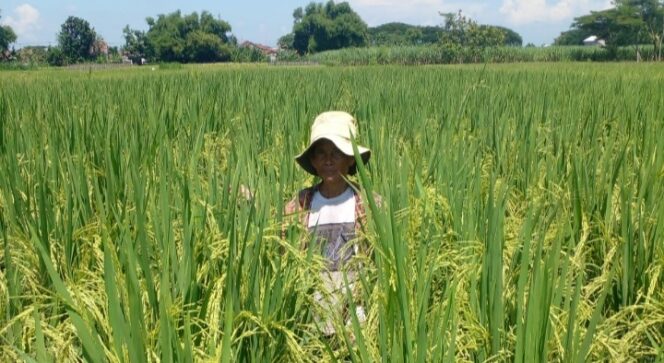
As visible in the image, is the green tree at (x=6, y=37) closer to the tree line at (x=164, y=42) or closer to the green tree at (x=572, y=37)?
the tree line at (x=164, y=42)

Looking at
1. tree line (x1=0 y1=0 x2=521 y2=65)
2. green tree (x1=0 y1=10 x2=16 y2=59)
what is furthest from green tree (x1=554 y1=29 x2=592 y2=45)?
green tree (x1=0 y1=10 x2=16 y2=59)

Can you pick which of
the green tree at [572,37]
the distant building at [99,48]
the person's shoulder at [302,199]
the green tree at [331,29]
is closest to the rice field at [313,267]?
the person's shoulder at [302,199]

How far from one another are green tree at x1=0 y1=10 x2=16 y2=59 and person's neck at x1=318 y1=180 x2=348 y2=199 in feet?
197

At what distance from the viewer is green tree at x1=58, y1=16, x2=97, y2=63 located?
5909cm

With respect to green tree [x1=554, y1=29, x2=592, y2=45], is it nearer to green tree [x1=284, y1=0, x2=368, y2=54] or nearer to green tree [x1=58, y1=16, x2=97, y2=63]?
green tree [x1=284, y1=0, x2=368, y2=54]

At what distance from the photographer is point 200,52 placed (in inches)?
2267

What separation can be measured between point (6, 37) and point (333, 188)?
6794 centimetres

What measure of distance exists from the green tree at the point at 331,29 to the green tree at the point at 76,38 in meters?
21.8

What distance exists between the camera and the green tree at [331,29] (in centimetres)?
7444

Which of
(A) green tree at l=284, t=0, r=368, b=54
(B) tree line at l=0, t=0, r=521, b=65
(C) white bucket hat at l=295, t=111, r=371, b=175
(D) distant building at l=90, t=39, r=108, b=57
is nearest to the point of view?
(C) white bucket hat at l=295, t=111, r=371, b=175

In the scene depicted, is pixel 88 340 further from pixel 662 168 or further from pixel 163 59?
pixel 163 59

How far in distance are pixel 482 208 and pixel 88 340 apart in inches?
41.8

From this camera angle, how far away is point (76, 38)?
199 ft

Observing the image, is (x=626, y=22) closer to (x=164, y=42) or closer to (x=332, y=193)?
(x=164, y=42)
